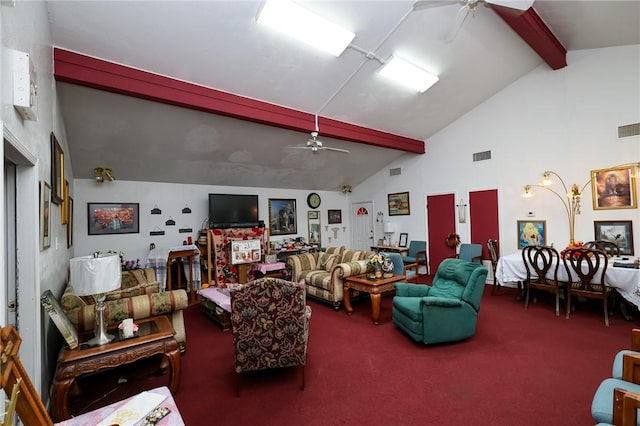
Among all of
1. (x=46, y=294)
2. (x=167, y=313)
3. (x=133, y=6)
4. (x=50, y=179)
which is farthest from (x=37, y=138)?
(x=167, y=313)

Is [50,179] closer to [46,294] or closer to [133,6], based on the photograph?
[46,294]

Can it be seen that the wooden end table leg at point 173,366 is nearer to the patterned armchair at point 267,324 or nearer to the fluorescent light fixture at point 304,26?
the patterned armchair at point 267,324

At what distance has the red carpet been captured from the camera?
7.09ft

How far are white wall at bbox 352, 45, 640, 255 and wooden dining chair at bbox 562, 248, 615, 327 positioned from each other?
4.02 ft

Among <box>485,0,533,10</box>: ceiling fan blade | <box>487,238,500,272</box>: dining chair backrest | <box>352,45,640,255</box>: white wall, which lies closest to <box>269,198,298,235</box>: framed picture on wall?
<box>352,45,640,255</box>: white wall

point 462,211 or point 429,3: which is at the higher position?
point 429,3

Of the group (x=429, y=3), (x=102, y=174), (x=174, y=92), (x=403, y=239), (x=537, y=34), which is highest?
(x=537, y=34)

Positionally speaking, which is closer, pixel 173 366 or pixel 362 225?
pixel 173 366

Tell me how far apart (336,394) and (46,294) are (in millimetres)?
2324

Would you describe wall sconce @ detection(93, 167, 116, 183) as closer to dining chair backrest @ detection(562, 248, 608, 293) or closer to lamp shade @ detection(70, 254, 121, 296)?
lamp shade @ detection(70, 254, 121, 296)

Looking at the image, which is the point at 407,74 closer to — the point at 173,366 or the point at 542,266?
the point at 542,266

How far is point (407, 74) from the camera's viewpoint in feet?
14.3

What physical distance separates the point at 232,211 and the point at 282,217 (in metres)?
1.52

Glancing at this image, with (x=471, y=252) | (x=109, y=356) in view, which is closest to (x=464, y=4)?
(x=109, y=356)
